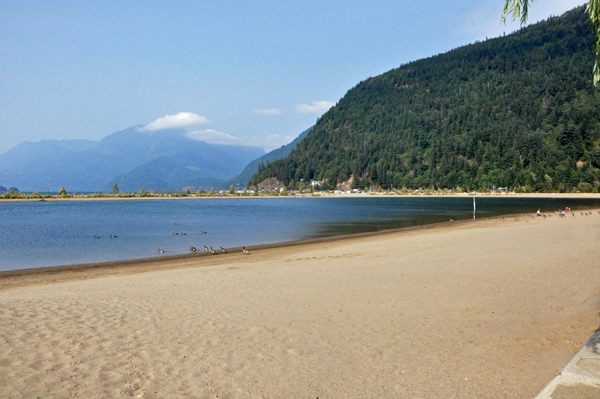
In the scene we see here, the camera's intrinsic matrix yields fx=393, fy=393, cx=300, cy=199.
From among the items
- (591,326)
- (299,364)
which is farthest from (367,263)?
(299,364)

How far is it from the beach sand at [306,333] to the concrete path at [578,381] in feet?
1.55

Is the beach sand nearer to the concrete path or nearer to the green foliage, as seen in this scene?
the concrete path

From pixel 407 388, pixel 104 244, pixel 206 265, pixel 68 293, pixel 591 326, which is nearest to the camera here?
pixel 407 388

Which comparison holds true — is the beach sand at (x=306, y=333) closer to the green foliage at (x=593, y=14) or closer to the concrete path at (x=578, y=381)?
the concrete path at (x=578, y=381)

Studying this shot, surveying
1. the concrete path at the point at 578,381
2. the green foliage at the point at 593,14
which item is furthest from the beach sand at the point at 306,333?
the green foliage at the point at 593,14

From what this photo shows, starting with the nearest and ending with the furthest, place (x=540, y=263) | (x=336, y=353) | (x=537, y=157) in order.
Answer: (x=336, y=353), (x=540, y=263), (x=537, y=157)

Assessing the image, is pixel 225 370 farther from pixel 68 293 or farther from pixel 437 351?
pixel 68 293

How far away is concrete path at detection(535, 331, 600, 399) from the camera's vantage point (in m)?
5.10

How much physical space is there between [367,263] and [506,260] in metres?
5.85

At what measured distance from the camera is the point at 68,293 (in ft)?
41.1

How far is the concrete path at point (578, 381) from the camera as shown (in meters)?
5.10

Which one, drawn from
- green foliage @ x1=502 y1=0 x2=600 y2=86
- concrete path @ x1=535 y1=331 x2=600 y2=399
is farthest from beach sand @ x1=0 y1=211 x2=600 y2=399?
green foliage @ x1=502 y1=0 x2=600 y2=86

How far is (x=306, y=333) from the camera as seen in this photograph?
838 centimetres

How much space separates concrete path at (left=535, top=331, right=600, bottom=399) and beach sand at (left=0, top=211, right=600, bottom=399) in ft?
1.55
